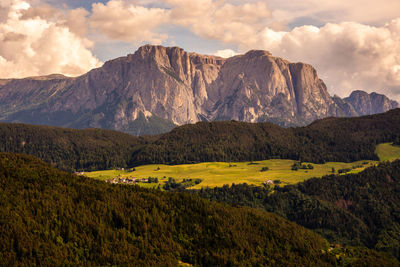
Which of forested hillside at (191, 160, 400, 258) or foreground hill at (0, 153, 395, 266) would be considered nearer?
foreground hill at (0, 153, 395, 266)

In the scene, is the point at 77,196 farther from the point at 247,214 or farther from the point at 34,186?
the point at 247,214

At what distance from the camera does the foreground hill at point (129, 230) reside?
197ft

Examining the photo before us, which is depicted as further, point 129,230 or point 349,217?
point 349,217

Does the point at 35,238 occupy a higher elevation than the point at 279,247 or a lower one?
higher

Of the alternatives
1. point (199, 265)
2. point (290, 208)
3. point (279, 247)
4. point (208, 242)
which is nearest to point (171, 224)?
point (208, 242)

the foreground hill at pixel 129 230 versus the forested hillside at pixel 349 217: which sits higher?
the foreground hill at pixel 129 230

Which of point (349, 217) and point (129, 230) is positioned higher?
point (129, 230)

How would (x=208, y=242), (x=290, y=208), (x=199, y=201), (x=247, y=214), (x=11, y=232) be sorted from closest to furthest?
(x=11, y=232), (x=208, y=242), (x=199, y=201), (x=247, y=214), (x=290, y=208)

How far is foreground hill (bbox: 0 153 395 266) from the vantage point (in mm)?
60000

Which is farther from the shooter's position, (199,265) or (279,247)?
(279,247)

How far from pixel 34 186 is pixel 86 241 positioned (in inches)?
1080

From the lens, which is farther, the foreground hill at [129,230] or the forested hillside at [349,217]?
the forested hillside at [349,217]

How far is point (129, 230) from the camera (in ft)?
244

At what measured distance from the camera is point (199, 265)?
68.3m
